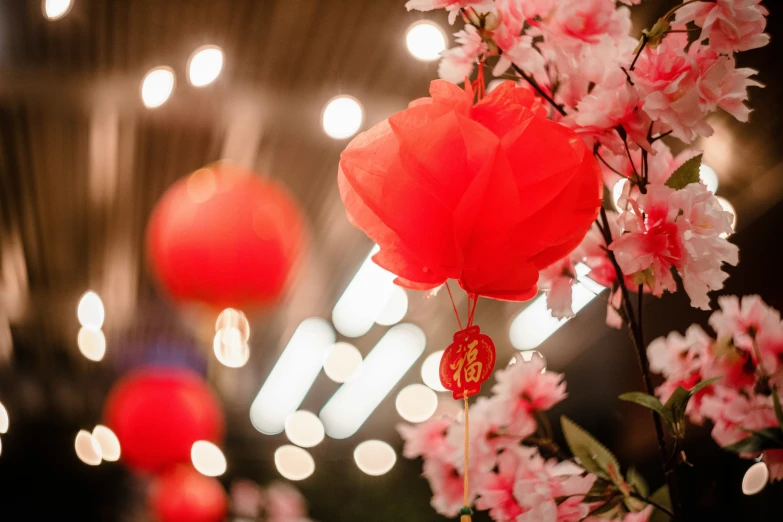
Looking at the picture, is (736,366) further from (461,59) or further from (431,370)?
(431,370)

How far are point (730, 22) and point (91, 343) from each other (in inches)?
159

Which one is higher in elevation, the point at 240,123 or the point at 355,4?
the point at 240,123

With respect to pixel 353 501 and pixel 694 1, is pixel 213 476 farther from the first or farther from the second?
pixel 694 1

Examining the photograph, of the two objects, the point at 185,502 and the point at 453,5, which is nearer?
the point at 453,5

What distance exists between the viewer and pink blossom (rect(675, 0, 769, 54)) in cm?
68

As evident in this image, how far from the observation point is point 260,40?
176 centimetres

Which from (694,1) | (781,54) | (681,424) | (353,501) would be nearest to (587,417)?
(353,501)

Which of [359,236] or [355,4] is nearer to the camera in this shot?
[355,4]

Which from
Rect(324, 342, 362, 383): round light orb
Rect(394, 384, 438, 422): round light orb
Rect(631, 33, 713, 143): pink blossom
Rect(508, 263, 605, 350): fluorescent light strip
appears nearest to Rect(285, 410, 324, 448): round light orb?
Rect(324, 342, 362, 383): round light orb

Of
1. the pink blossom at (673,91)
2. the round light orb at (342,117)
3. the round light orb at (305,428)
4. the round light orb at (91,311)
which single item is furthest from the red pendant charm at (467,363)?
the round light orb at (305,428)

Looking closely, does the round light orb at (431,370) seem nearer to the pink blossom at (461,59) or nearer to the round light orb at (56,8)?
the round light orb at (56,8)

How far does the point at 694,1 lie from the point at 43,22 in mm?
1783

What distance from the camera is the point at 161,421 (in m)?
2.22

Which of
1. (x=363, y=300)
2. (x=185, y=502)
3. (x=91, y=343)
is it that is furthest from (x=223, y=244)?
(x=91, y=343)
